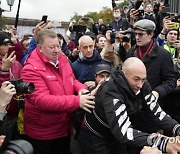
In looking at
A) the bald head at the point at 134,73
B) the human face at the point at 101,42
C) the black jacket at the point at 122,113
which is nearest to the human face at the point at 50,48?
the black jacket at the point at 122,113

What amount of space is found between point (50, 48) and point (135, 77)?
41.0 inches

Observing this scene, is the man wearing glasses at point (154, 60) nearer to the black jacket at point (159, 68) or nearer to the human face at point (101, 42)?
the black jacket at point (159, 68)

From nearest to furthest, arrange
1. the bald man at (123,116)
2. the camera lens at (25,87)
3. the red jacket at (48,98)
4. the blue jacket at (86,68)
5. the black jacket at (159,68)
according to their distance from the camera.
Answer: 1. the bald man at (123,116)
2. the camera lens at (25,87)
3. the red jacket at (48,98)
4. the black jacket at (159,68)
5. the blue jacket at (86,68)

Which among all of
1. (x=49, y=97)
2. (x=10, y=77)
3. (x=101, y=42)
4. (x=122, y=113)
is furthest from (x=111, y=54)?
(x=122, y=113)

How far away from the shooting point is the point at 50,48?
3.66 metres

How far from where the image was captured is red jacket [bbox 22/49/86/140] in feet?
11.2

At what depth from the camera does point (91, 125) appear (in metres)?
3.41

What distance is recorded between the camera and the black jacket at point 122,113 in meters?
2.87

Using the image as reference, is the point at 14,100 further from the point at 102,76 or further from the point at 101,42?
the point at 101,42

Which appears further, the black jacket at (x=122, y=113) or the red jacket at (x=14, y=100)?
the red jacket at (x=14, y=100)

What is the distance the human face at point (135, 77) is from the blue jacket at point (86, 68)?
1574 mm

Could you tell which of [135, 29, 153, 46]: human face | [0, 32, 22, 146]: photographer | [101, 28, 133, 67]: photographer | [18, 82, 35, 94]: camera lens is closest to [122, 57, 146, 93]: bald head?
[18, 82, 35, 94]: camera lens

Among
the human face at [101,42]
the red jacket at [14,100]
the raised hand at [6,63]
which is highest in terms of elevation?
the human face at [101,42]

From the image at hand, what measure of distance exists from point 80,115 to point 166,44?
254cm
